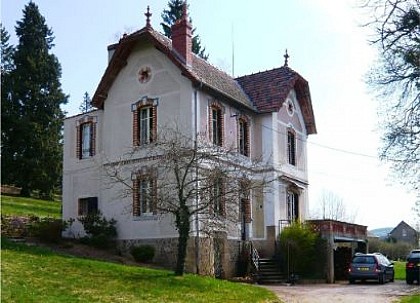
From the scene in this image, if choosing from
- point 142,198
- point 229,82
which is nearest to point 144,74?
point 229,82

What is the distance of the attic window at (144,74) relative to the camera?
95.0 feet

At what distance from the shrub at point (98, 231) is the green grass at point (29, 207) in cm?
613

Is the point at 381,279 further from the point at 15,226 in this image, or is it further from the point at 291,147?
the point at 15,226

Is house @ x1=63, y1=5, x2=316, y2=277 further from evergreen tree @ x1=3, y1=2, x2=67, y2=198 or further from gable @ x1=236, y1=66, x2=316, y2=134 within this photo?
evergreen tree @ x1=3, y1=2, x2=67, y2=198

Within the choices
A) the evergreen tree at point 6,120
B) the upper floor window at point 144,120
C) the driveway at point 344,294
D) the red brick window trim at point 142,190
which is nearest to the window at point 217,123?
the upper floor window at point 144,120

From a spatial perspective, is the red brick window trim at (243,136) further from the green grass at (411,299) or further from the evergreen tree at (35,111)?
the evergreen tree at (35,111)

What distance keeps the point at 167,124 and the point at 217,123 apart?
→ 2774mm

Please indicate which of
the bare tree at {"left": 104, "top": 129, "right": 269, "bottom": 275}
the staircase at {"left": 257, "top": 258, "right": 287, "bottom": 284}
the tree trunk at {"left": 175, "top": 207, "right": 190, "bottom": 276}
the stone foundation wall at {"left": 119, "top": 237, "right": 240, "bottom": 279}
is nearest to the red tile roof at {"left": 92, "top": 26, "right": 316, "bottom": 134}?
the bare tree at {"left": 104, "top": 129, "right": 269, "bottom": 275}

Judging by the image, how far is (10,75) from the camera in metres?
46.7

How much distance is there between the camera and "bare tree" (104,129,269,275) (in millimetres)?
20750

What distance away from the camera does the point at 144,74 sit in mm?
29156

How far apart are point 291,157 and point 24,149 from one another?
21.5m

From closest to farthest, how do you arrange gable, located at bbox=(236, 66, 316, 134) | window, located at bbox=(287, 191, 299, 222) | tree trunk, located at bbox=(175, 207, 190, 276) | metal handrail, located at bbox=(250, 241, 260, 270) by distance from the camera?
1. tree trunk, located at bbox=(175, 207, 190, 276)
2. metal handrail, located at bbox=(250, 241, 260, 270)
3. gable, located at bbox=(236, 66, 316, 134)
4. window, located at bbox=(287, 191, 299, 222)

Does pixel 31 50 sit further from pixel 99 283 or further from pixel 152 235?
pixel 99 283
